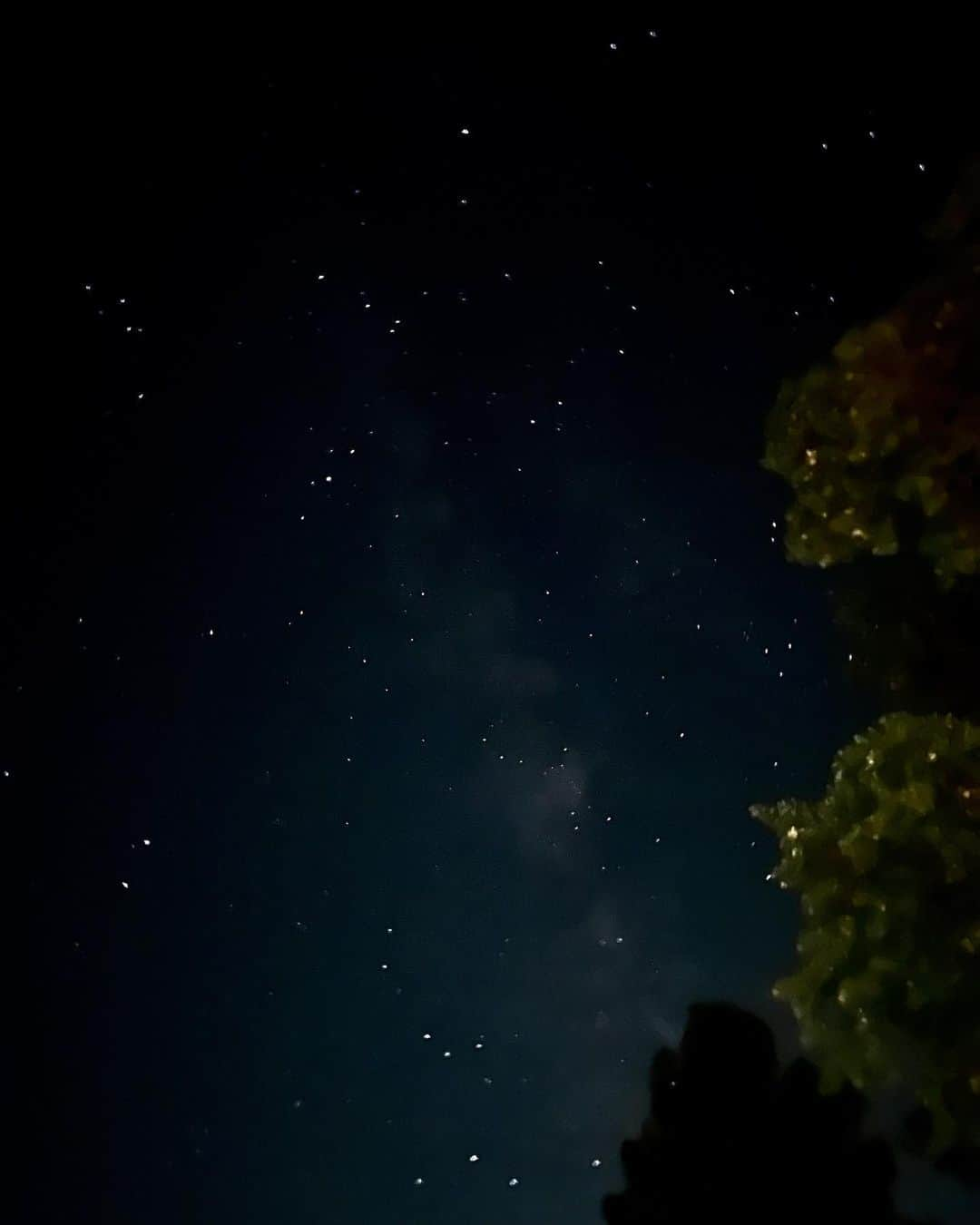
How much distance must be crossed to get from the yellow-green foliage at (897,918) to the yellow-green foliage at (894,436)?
752 mm

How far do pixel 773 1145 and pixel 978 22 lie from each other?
5.59 m

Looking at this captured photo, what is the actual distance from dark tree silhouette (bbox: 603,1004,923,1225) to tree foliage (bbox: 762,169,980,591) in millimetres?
3179

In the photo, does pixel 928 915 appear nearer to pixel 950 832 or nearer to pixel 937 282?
pixel 950 832

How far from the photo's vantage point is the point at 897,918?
3.07m

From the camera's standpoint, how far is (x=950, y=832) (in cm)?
306

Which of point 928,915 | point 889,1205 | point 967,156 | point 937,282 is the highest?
point 967,156

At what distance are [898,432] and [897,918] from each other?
1.70 m

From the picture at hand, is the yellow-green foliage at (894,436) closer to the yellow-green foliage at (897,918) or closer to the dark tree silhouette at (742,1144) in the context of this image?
the yellow-green foliage at (897,918)

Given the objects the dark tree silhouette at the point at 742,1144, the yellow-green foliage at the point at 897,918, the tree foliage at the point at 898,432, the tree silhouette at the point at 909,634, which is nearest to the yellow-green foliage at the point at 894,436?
the tree foliage at the point at 898,432

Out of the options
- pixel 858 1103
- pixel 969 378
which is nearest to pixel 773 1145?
pixel 858 1103

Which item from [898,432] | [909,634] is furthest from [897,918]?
[898,432]

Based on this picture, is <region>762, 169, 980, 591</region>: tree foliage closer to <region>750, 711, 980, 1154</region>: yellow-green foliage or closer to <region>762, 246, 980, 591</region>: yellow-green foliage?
<region>762, 246, 980, 591</region>: yellow-green foliage

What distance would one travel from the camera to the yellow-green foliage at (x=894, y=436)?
11.3 ft

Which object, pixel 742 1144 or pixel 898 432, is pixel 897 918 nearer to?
pixel 898 432
